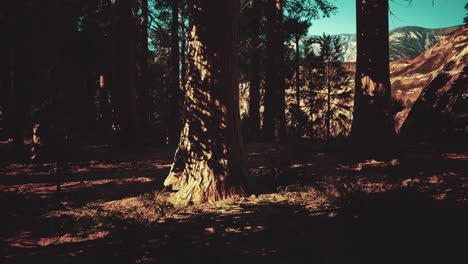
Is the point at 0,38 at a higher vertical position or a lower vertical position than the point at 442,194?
higher

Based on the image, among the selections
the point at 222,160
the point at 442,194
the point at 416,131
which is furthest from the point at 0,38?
the point at 416,131

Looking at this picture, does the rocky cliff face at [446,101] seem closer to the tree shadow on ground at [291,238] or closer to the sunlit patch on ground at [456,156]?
the sunlit patch on ground at [456,156]

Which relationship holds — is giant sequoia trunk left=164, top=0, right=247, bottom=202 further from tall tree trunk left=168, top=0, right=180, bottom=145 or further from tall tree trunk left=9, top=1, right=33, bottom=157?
tall tree trunk left=168, top=0, right=180, bottom=145

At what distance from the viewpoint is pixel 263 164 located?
7754mm

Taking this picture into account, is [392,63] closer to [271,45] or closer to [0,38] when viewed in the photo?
[271,45]

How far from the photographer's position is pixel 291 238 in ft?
11.7

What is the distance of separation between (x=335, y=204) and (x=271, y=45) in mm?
9532

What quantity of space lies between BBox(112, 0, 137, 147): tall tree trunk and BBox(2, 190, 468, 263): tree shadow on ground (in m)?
6.18

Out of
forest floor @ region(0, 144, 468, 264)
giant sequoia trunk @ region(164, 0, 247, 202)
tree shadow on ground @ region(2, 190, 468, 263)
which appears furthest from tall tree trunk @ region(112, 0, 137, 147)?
tree shadow on ground @ region(2, 190, 468, 263)

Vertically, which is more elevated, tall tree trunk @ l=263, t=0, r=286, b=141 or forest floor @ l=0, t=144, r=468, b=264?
tall tree trunk @ l=263, t=0, r=286, b=141

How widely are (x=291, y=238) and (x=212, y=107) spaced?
280 cm

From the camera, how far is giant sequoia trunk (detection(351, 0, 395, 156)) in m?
6.51

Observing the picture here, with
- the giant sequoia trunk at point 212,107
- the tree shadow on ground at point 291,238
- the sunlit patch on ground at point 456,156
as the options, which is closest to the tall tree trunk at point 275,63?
the sunlit patch on ground at point 456,156

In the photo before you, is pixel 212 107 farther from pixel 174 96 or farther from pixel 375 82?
pixel 174 96
